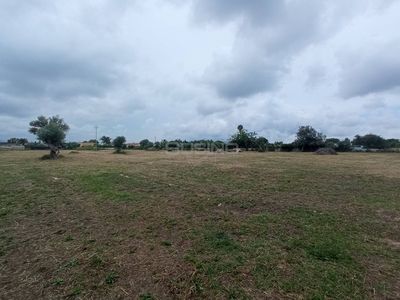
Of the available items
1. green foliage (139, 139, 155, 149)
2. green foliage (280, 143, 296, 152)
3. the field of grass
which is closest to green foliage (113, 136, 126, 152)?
green foliage (139, 139, 155, 149)

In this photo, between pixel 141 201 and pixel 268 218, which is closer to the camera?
pixel 268 218

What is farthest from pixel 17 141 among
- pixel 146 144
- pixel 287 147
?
pixel 287 147

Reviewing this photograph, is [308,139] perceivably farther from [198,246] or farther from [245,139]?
[198,246]

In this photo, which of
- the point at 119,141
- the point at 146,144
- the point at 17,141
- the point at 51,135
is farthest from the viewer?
the point at 17,141

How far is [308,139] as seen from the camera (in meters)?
37.6

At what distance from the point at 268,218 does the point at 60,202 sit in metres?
4.79

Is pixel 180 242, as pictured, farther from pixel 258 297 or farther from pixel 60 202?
pixel 60 202

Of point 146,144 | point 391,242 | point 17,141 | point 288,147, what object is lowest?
point 391,242

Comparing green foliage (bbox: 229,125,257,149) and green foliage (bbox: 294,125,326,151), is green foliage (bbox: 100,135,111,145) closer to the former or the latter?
green foliage (bbox: 229,125,257,149)

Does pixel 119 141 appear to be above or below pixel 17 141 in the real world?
below

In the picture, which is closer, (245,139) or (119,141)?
(119,141)

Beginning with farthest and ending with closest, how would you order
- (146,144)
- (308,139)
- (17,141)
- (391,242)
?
1. (17,141)
2. (146,144)
3. (308,139)
4. (391,242)

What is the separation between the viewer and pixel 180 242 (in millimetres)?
2818

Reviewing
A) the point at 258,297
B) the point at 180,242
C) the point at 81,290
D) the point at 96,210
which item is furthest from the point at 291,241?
the point at 96,210
